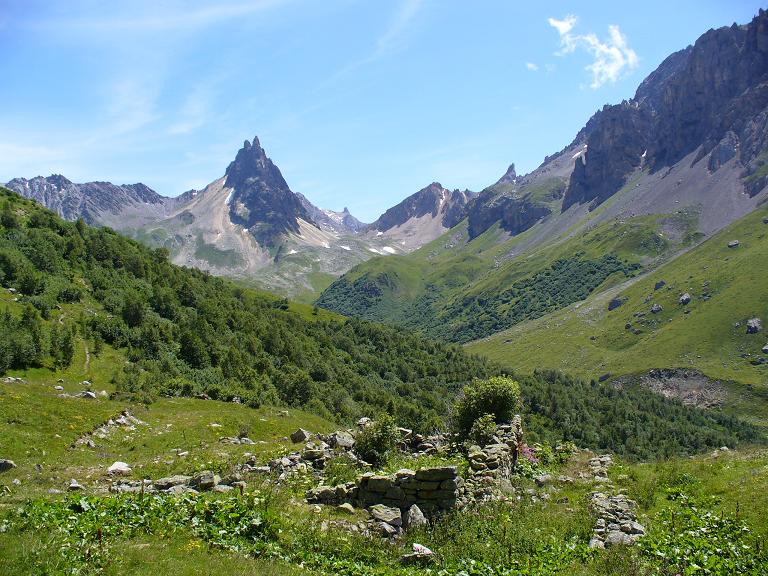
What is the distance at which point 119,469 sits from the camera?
27.6 metres

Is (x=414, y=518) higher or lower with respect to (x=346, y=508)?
lower

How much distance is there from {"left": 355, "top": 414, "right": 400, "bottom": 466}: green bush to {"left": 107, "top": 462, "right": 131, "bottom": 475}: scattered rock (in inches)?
495

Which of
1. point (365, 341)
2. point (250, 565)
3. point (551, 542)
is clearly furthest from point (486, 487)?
point (365, 341)

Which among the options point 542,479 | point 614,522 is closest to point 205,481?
point 614,522

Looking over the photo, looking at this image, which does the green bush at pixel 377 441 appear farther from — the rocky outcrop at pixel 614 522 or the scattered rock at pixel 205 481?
the rocky outcrop at pixel 614 522

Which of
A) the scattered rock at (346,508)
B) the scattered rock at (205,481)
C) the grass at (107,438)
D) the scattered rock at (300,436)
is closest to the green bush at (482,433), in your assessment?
the scattered rock at (346,508)

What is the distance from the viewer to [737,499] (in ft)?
68.1

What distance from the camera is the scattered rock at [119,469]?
27233 millimetres

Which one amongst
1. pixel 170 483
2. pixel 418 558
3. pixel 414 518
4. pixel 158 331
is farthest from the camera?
pixel 158 331

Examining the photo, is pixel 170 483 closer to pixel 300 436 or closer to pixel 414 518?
pixel 414 518

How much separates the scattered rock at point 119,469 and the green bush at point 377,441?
1256 cm

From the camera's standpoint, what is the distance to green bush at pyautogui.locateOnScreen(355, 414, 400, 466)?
27.2m

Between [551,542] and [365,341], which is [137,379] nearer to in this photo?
[551,542]

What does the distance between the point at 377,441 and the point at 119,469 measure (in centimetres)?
1416
